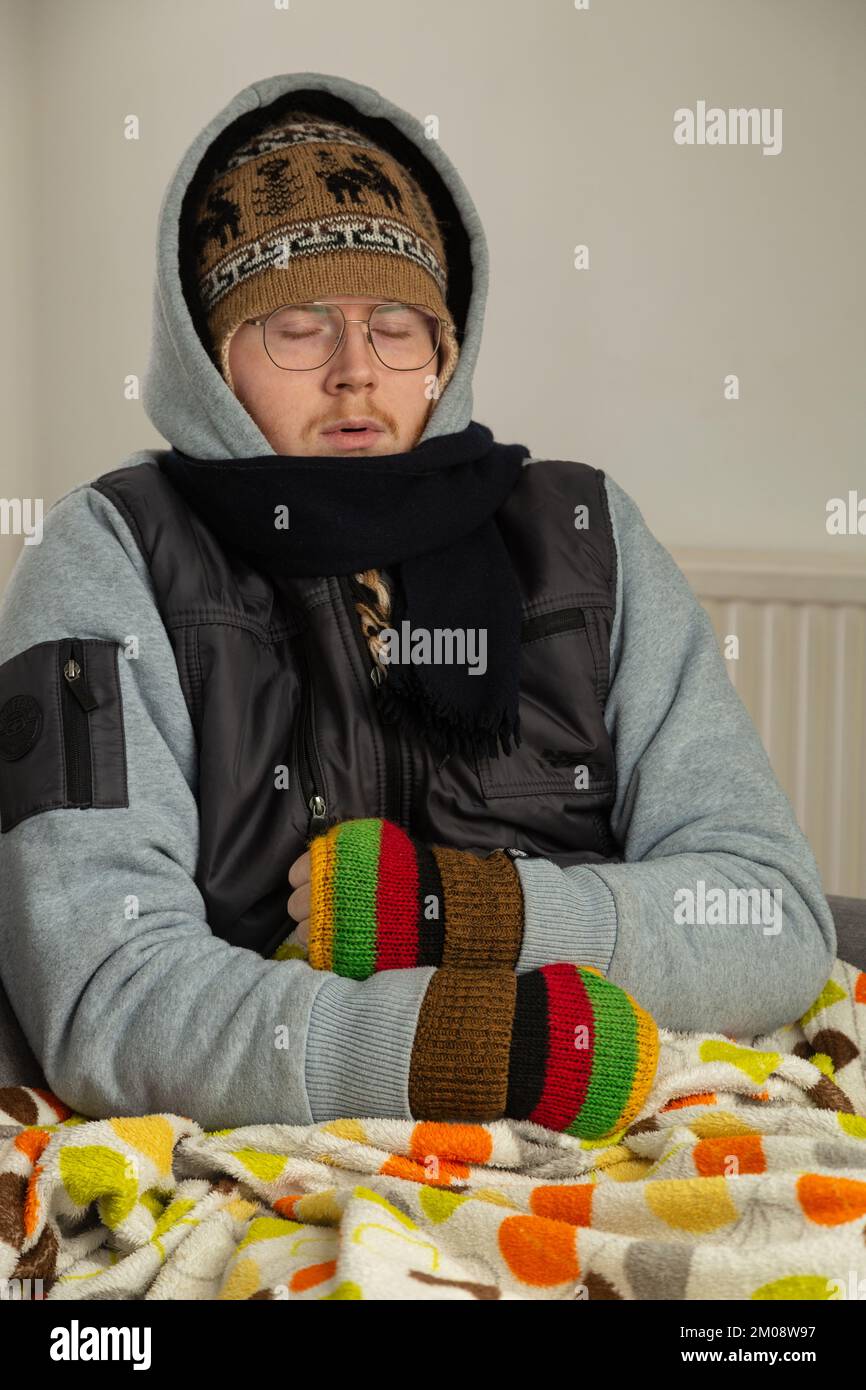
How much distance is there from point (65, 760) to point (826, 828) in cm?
155

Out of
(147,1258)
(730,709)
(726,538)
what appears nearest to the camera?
(147,1258)

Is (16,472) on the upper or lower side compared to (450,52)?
lower

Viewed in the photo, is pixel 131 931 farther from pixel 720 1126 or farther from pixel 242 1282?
pixel 720 1126

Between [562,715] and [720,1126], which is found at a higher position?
[562,715]

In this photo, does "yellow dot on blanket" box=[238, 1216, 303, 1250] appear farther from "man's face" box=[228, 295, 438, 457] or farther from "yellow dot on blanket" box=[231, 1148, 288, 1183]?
"man's face" box=[228, 295, 438, 457]

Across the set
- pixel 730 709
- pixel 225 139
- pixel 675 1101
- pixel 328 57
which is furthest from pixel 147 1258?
pixel 328 57

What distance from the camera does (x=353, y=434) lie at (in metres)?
1.34

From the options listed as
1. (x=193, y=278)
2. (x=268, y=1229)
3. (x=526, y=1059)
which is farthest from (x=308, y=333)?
(x=268, y=1229)

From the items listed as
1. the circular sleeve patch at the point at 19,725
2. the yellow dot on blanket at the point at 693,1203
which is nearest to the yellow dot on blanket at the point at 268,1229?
the yellow dot on blanket at the point at 693,1203

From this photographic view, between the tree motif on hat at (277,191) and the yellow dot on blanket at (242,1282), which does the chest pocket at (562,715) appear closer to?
the tree motif on hat at (277,191)

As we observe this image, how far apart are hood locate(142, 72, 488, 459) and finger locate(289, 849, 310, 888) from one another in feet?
1.29

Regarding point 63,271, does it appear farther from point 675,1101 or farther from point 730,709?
point 675,1101

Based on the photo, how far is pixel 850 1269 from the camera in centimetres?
72

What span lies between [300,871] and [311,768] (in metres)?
0.12
